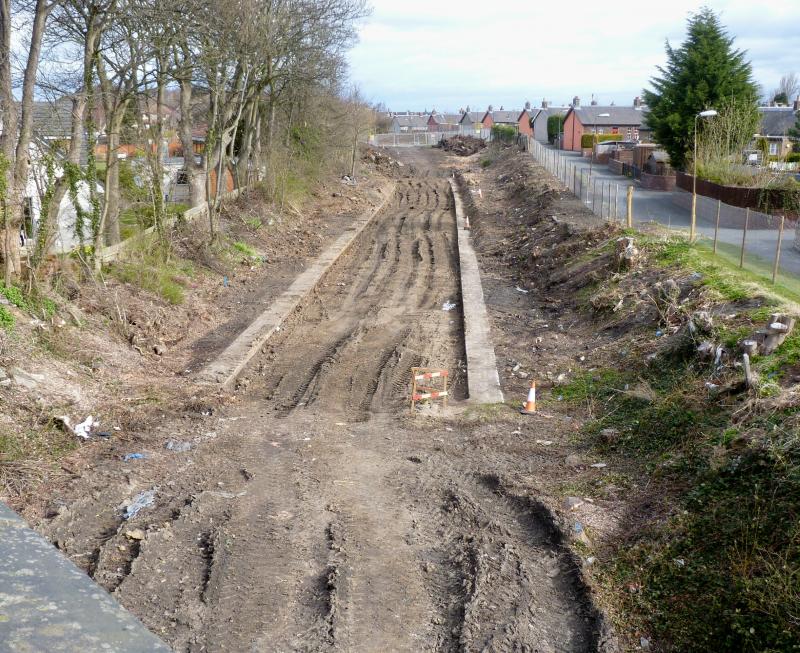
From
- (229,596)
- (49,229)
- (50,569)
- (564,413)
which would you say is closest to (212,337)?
(49,229)

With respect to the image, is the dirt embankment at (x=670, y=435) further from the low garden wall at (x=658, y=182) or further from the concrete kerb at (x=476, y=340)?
the low garden wall at (x=658, y=182)

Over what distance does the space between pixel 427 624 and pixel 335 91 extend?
37994mm

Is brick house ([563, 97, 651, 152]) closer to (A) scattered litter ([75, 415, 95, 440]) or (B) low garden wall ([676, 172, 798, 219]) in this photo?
(B) low garden wall ([676, 172, 798, 219])

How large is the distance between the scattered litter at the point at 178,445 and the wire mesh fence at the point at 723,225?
457 inches

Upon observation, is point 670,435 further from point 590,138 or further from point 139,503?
point 590,138

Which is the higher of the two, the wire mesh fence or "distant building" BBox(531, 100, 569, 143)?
"distant building" BBox(531, 100, 569, 143)

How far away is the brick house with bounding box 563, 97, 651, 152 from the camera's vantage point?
260 ft

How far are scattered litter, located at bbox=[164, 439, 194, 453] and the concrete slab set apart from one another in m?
7.99

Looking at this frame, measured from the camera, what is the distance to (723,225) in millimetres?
24797

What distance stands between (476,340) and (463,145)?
67068 millimetres

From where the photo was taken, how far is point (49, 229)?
13.8m

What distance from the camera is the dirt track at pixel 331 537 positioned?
619cm

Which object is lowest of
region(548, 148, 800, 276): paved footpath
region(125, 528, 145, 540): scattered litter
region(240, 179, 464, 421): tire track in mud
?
region(240, 179, 464, 421): tire track in mud

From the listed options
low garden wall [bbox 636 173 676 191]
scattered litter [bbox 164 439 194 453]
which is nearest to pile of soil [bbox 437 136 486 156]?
low garden wall [bbox 636 173 676 191]
